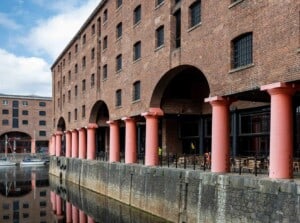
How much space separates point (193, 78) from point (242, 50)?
450 inches

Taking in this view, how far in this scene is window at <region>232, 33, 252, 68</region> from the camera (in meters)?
17.9

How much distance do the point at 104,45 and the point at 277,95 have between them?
22.6m

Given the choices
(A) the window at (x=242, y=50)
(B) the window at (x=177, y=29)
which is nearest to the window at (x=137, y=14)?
(B) the window at (x=177, y=29)

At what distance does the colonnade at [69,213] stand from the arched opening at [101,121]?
6784 millimetres

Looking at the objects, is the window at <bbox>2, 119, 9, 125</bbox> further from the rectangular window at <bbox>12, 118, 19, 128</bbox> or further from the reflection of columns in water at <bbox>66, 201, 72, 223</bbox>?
the reflection of columns in water at <bbox>66, 201, 72, 223</bbox>

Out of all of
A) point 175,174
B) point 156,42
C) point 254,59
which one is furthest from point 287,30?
point 156,42

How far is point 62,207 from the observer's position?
102ft

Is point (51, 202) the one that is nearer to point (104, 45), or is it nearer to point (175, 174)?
point (104, 45)

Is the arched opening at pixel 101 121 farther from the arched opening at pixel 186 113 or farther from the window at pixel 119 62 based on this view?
the arched opening at pixel 186 113

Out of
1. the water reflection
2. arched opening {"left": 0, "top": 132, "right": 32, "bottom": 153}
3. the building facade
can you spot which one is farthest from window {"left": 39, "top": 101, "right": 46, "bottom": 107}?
the water reflection

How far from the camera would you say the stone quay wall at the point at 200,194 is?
14516 millimetres

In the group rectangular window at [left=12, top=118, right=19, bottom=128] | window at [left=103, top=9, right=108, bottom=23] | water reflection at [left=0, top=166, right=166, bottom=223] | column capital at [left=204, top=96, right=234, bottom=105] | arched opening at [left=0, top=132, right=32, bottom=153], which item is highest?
window at [left=103, top=9, right=108, bottom=23]

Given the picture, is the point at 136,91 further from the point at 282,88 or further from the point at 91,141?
the point at 282,88

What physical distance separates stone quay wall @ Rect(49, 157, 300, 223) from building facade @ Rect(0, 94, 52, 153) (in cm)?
6834
